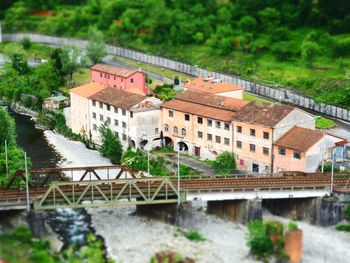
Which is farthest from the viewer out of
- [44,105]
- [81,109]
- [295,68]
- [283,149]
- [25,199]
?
[295,68]

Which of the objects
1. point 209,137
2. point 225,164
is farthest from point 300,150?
point 209,137

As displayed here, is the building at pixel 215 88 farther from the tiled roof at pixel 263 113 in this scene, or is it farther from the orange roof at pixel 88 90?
the tiled roof at pixel 263 113

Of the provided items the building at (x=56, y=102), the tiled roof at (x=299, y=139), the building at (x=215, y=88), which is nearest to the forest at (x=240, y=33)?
the building at (x=215, y=88)

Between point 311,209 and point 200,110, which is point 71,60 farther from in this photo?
point 311,209

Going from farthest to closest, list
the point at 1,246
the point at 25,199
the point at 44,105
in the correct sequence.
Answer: the point at 44,105 < the point at 25,199 < the point at 1,246

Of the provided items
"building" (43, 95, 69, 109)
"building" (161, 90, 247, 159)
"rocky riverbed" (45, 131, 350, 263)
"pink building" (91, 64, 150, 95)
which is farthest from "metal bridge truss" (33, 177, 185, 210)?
"building" (43, 95, 69, 109)

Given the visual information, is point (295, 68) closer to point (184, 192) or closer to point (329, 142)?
point (329, 142)

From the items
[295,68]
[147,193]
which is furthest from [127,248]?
[295,68]
